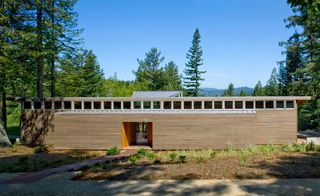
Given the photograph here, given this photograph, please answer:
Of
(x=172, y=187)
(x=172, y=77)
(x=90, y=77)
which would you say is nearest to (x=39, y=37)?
(x=172, y=187)

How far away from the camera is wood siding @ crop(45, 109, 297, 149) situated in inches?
761

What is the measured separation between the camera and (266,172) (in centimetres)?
832

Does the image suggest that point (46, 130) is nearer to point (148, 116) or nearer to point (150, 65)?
point (148, 116)

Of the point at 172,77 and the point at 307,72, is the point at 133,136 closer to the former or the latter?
the point at 307,72

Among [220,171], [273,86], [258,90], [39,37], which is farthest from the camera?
[258,90]

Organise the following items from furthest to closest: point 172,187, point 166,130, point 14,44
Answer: point 166,130
point 14,44
point 172,187

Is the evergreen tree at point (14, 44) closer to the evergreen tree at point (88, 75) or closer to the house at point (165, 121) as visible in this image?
the house at point (165, 121)

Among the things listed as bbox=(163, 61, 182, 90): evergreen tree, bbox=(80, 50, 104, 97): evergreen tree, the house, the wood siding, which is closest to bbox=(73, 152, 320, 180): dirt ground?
the wood siding

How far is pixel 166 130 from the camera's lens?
19750 mm

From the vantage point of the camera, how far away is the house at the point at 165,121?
63.9 feet

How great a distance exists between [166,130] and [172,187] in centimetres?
1248

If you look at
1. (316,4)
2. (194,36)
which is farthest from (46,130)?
(194,36)

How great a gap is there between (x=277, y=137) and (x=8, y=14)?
67.7ft

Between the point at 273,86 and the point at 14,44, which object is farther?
the point at 273,86
